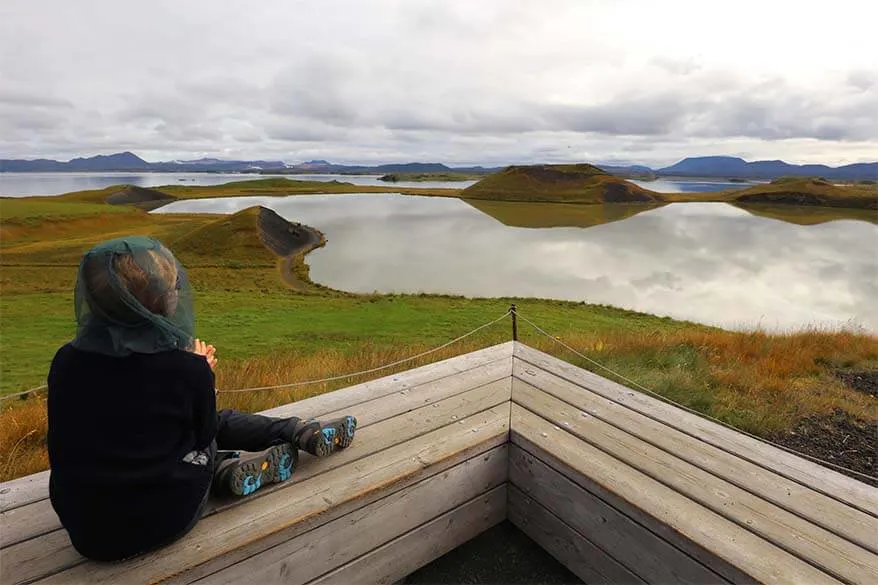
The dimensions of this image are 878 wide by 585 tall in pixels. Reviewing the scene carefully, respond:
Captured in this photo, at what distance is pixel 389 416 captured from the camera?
295cm

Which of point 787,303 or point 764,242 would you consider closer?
point 787,303

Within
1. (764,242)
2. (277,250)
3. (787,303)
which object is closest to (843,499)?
(787,303)

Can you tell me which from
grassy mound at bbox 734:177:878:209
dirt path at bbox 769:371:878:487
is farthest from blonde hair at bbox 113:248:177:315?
grassy mound at bbox 734:177:878:209

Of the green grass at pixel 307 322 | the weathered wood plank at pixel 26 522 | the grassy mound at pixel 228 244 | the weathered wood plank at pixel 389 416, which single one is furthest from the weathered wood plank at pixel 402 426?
the grassy mound at pixel 228 244

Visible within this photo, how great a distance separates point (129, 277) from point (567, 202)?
90.7 m

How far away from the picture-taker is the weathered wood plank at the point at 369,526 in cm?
193

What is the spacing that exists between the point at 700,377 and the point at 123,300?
5.84 m

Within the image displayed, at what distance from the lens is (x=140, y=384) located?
1.66m

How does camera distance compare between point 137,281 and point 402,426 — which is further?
point 402,426

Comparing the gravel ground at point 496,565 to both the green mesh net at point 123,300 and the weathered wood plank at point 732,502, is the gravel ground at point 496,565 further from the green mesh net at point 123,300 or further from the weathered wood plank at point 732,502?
the green mesh net at point 123,300

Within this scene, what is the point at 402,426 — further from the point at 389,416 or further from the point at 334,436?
the point at 334,436

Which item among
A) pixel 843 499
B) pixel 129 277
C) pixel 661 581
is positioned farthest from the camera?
pixel 843 499

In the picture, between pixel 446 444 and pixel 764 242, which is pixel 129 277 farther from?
pixel 764 242

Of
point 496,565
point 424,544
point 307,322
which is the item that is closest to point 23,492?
point 424,544
